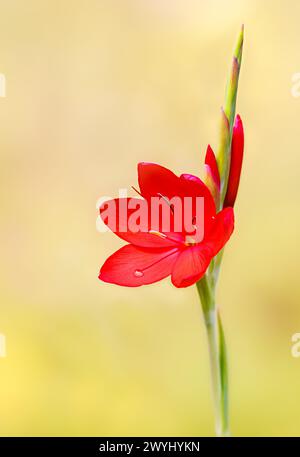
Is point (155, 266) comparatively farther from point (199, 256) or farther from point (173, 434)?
point (173, 434)

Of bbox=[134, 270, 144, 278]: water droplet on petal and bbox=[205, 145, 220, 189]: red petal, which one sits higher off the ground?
bbox=[205, 145, 220, 189]: red petal

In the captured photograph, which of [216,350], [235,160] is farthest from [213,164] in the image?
[216,350]

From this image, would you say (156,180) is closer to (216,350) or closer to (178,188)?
(178,188)

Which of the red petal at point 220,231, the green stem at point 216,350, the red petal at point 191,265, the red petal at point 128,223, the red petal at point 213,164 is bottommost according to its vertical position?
the green stem at point 216,350

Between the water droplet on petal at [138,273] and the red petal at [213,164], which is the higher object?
the red petal at [213,164]

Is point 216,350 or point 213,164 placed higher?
point 213,164
